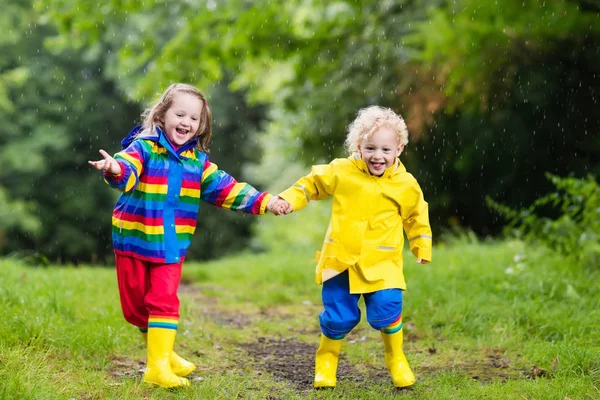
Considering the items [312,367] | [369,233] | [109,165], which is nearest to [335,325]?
[369,233]

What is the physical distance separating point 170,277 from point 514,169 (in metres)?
7.48

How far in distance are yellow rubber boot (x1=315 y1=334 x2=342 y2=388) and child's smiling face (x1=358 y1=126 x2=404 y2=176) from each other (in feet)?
3.42

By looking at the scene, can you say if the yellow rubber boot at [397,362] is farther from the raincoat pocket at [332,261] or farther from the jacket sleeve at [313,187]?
the jacket sleeve at [313,187]

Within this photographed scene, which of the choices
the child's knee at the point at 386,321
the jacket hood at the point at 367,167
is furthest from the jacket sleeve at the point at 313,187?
the child's knee at the point at 386,321

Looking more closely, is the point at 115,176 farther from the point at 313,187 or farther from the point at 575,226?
the point at 575,226

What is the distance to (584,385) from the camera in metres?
3.89

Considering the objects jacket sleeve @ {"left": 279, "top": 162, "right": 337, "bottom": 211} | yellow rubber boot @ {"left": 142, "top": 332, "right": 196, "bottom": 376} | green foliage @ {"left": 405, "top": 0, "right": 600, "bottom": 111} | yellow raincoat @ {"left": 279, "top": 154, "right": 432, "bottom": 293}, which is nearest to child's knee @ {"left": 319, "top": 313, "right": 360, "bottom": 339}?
yellow raincoat @ {"left": 279, "top": 154, "right": 432, "bottom": 293}

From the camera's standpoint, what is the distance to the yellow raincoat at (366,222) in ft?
13.3

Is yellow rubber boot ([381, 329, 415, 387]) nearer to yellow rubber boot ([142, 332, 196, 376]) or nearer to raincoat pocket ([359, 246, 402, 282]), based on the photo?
raincoat pocket ([359, 246, 402, 282])

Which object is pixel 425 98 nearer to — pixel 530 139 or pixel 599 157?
pixel 530 139

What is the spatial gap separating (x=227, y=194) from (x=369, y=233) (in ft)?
2.86

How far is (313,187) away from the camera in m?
4.23

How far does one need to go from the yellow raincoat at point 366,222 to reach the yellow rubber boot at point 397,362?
0.33 metres

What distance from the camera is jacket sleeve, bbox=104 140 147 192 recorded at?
12.2ft
